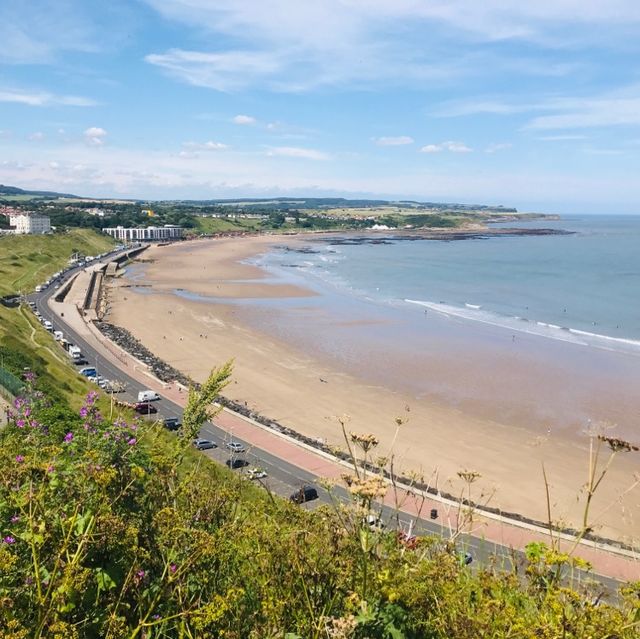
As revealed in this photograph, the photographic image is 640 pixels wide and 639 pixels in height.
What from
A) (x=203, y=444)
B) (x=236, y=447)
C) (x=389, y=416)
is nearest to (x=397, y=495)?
(x=236, y=447)

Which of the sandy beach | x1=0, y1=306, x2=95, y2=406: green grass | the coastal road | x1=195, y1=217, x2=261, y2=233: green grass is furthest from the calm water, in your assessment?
x1=195, y1=217, x2=261, y2=233: green grass

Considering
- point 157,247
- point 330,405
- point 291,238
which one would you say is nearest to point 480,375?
point 330,405

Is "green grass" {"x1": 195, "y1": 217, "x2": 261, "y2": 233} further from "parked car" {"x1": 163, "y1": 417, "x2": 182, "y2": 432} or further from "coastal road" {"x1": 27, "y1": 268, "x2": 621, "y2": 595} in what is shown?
"parked car" {"x1": 163, "y1": 417, "x2": 182, "y2": 432}

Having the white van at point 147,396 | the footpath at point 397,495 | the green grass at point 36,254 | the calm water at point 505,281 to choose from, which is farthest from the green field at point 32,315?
the calm water at point 505,281

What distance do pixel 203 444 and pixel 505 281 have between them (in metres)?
67.3

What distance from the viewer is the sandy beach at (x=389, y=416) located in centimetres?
2541

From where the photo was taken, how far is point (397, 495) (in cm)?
1659

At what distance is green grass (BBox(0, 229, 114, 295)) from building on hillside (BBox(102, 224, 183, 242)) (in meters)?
17.3

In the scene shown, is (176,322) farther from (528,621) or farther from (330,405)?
(528,621)

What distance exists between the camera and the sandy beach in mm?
25406

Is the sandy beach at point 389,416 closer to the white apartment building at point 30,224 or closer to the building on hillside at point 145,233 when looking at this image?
the white apartment building at point 30,224

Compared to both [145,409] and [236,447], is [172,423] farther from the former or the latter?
[236,447]

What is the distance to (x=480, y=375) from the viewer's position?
134ft

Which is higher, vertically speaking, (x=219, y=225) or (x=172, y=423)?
(x=219, y=225)
